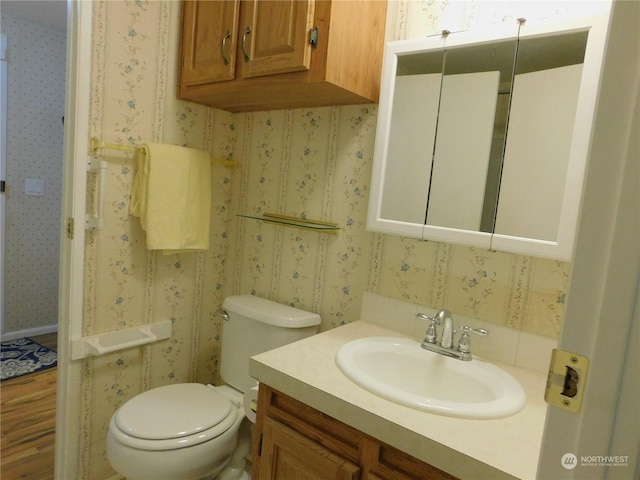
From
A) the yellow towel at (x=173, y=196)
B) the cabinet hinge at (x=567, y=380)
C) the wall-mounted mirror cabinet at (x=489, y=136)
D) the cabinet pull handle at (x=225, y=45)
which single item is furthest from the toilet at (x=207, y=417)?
the cabinet hinge at (x=567, y=380)

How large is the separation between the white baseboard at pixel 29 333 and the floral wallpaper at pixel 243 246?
1.90 m

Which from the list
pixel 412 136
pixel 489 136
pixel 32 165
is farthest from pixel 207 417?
pixel 32 165

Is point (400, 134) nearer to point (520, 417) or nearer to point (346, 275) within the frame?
point (346, 275)

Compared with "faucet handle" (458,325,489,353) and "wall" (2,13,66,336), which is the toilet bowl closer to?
"faucet handle" (458,325,489,353)

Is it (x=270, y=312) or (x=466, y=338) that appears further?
(x=270, y=312)

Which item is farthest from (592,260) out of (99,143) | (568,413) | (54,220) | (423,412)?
(54,220)

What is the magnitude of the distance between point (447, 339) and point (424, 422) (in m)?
0.41

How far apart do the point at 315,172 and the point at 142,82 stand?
754mm

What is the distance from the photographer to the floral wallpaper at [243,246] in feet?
4.23

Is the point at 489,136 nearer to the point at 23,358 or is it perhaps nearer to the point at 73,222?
the point at 73,222

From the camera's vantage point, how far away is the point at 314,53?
123 centimetres

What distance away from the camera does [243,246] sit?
1.94 meters

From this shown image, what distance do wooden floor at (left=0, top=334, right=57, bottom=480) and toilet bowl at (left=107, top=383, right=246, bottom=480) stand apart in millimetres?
691

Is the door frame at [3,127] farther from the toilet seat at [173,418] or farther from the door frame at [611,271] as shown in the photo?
the door frame at [611,271]
